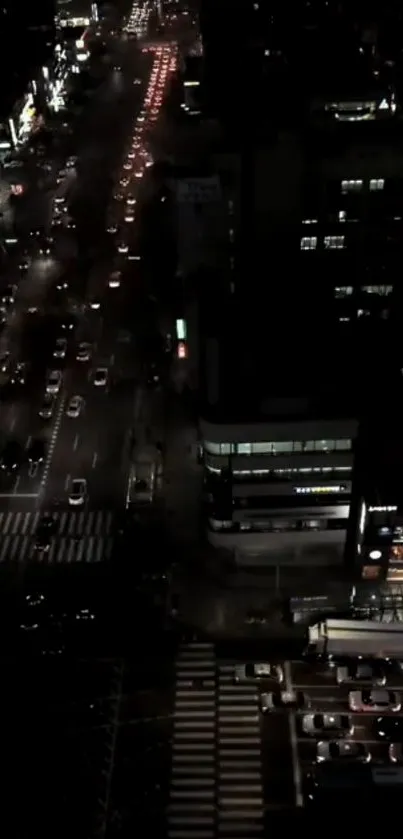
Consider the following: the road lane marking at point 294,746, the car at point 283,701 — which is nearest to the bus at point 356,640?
the road lane marking at point 294,746

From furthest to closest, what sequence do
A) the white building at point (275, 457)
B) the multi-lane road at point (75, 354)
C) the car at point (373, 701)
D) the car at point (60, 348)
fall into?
1. the car at point (60, 348)
2. the multi-lane road at point (75, 354)
3. the white building at point (275, 457)
4. the car at point (373, 701)

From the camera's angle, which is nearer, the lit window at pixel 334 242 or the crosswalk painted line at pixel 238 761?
the crosswalk painted line at pixel 238 761

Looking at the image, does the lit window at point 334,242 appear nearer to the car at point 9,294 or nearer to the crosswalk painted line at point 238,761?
the car at point 9,294

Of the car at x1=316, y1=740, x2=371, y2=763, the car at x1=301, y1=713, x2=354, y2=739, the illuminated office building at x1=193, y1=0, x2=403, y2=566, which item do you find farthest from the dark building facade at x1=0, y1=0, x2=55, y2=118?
the car at x1=316, y1=740, x2=371, y2=763

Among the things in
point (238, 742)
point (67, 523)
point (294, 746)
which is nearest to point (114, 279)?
point (67, 523)

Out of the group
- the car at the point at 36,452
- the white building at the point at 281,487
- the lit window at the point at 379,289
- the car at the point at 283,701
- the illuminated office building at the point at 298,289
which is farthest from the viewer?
the lit window at the point at 379,289

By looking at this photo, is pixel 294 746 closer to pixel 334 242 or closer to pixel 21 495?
pixel 21 495

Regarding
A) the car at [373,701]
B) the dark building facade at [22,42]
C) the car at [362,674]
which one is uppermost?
the dark building facade at [22,42]
